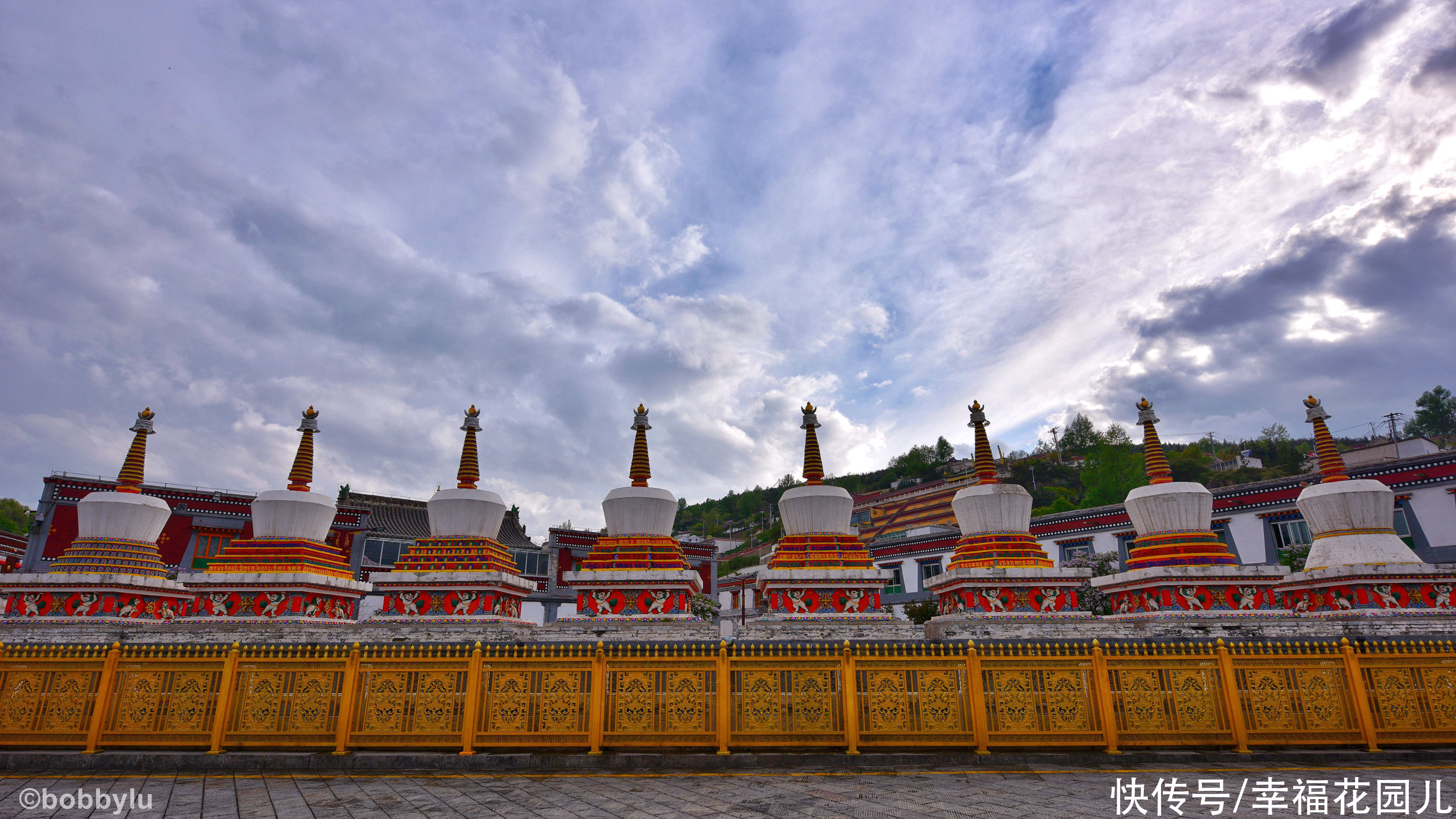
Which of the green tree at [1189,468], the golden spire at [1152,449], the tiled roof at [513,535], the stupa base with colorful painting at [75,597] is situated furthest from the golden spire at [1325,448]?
the green tree at [1189,468]

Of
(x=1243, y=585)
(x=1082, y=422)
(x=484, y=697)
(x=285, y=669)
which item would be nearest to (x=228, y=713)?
(x=285, y=669)

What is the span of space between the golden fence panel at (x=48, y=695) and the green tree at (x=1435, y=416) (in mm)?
106061

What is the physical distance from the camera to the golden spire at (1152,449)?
19.6m

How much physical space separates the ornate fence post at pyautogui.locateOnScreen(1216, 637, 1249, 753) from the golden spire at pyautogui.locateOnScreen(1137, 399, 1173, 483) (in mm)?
10187

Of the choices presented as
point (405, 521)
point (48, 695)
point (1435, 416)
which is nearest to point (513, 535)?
point (405, 521)

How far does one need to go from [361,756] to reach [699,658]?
478 cm

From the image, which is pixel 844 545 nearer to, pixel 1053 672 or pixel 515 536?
pixel 1053 672

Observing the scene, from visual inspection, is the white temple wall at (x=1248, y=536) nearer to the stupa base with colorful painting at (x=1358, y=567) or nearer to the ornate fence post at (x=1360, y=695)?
the stupa base with colorful painting at (x=1358, y=567)

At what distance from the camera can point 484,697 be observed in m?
9.99

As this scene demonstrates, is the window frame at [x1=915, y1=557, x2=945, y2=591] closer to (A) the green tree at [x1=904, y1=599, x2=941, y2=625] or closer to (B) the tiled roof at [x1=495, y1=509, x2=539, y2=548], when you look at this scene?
(A) the green tree at [x1=904, y1=599, x2=941, y2=625]

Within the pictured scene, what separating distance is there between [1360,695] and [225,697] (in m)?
16.1

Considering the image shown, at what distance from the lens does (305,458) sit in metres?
20.5

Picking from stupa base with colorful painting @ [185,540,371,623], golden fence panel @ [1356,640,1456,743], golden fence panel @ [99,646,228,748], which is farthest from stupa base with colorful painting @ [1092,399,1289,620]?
stupa base with colorful painting @ [185,540,371,623]

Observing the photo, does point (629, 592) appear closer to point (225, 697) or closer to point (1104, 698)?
point (225, 697)
